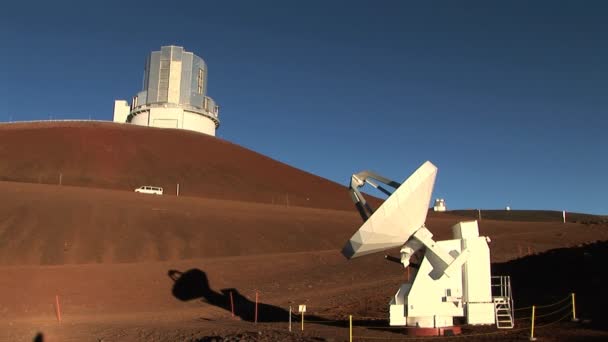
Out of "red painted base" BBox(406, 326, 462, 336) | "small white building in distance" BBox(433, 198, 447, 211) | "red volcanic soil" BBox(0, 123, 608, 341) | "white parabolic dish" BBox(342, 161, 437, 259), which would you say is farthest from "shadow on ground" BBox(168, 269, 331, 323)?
"small white building in distance" BBox(433, 198, 447, 211)

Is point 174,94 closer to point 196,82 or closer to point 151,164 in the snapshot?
point 196,82

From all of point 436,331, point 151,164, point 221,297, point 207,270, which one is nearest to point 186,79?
point 151,164

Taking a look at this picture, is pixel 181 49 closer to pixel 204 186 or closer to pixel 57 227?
pixel 204 186

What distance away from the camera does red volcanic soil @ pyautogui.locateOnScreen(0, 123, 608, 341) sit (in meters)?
18.6

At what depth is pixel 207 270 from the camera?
29.8 metres

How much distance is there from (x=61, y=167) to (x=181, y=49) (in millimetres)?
27465

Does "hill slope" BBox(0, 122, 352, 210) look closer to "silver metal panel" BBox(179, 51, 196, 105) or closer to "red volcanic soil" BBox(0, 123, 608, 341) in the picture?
"silver metal panel" BBox(179, 51, 196, 105)

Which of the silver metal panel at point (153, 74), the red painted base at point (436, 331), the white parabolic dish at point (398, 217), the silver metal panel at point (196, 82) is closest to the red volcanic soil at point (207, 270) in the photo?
the red painted base at point (436, 331)

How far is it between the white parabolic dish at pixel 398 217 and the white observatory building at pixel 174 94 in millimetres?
70311

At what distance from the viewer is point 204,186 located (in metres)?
63.8

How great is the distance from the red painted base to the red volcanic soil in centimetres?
51

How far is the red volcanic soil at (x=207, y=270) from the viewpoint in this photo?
733 inches

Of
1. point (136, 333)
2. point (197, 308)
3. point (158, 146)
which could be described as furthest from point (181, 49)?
point (136, 333)

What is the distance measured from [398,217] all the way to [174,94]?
71133 mm
